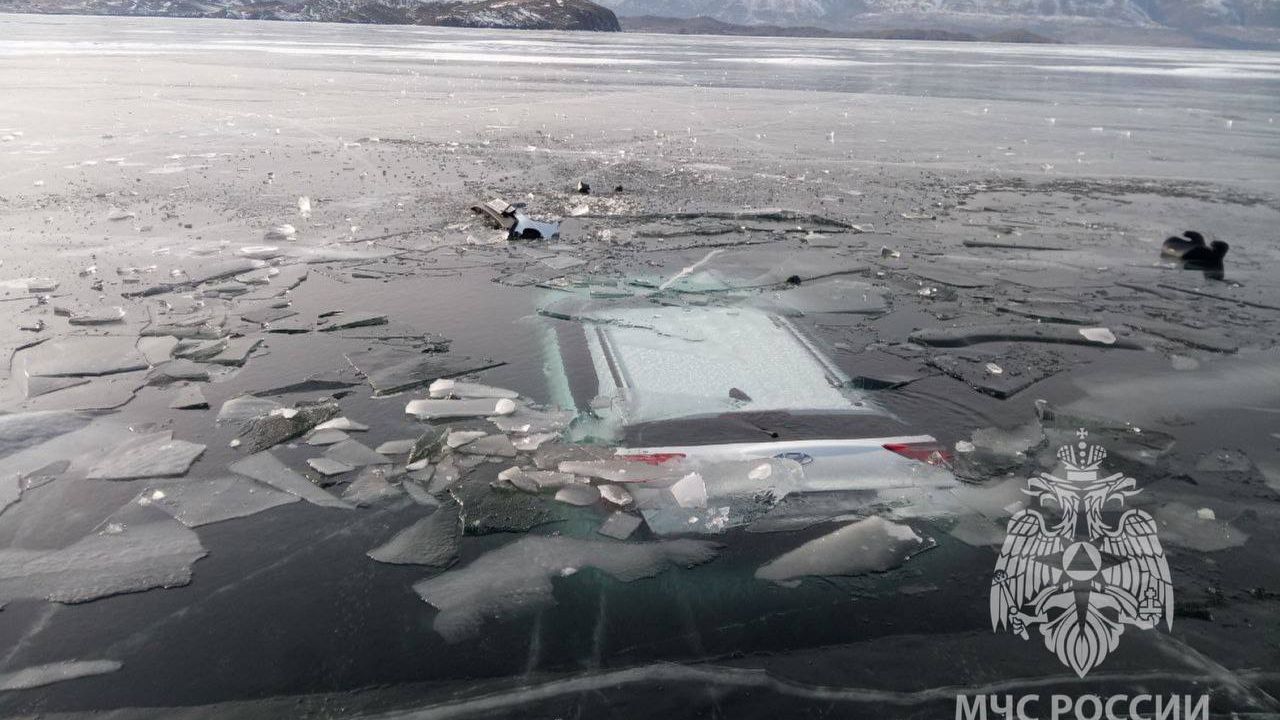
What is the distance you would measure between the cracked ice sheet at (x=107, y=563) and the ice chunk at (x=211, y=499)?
0.25 ft

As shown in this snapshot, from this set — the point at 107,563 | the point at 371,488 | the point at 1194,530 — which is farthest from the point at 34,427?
the point at 1194,530

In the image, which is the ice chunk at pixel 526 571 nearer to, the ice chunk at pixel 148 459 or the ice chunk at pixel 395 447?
the ice chunk at pixel 395 447

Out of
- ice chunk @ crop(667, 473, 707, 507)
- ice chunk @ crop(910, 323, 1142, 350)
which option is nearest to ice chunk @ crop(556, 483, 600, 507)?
ice chunk @ crop(667, 473, 707, 507)

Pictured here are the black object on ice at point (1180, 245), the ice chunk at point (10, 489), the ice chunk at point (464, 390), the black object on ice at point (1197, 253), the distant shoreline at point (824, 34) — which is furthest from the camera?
the distant shoreline at point (824, 34)

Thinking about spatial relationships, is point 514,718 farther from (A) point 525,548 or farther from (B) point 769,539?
(B) point 769,539

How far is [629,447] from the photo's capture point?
3533 mm

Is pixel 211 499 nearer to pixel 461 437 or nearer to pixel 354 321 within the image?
pixel 461 437

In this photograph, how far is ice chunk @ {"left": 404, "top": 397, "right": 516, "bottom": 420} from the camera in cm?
379

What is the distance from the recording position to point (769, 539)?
2963 mm

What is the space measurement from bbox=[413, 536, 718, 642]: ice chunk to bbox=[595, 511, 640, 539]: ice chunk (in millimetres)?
54

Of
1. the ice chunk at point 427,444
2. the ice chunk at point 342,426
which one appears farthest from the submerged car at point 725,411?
the ice chunk at point 342,426

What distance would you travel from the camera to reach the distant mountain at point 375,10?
262ft

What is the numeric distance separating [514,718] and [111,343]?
3.82 m

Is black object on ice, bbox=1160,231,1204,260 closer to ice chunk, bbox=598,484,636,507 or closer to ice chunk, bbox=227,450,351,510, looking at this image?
ice chunk, bbox=598,484,636,507
